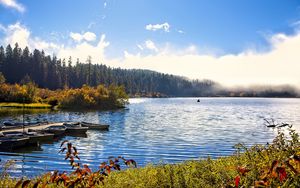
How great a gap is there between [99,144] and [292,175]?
37.8 m

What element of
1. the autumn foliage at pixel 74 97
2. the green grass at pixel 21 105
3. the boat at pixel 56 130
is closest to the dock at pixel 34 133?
the boat at pixel 56 130

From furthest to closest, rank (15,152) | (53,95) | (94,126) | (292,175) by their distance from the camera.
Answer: (53,95) < (94,126) < (15,152) < (292,175)

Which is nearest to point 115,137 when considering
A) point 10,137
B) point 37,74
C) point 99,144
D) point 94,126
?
point 99,144

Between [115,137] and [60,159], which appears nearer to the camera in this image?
[60,159]

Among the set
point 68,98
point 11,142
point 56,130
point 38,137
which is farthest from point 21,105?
point 11,142

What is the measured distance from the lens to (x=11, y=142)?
127ft

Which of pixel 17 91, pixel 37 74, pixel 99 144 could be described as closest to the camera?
pixel 99 144

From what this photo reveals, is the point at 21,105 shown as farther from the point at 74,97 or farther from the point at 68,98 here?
the point at 74,97

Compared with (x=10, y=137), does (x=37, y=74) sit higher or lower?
higher

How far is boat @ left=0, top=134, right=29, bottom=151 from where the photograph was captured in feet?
125

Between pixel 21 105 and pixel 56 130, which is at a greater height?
pixel 21 105

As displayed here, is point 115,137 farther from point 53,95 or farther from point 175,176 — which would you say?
point 53,95

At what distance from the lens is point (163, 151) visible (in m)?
38.7

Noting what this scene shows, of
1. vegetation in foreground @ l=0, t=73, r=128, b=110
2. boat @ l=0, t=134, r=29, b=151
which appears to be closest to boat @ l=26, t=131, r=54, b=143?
boat @ l=0, t=134, r=29, b=151
